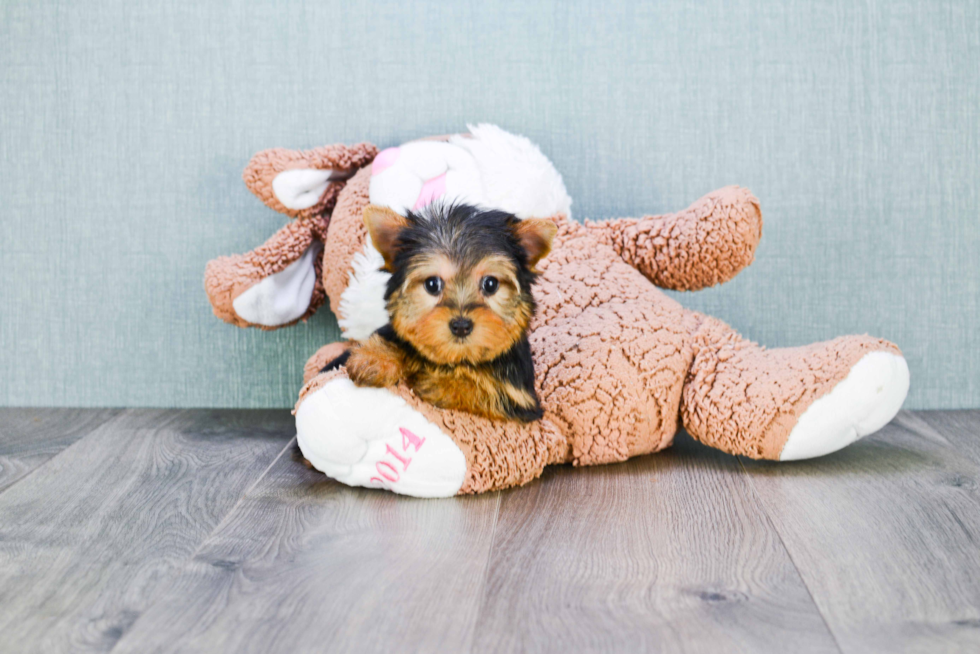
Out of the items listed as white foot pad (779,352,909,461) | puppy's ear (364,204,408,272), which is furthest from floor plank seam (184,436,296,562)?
white foot pad (779,352,909,461)

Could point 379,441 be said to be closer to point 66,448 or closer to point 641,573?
point 641,573

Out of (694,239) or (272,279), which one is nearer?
(694,239)

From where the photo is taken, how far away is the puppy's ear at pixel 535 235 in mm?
1377

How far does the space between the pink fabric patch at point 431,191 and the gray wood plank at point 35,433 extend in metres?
1.01

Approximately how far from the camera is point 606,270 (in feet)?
5.93

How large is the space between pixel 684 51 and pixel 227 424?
157 centimetres

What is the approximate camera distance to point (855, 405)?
1.57 metres

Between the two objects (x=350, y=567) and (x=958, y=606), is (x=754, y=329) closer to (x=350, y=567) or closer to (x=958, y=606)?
(x=958, y=606)

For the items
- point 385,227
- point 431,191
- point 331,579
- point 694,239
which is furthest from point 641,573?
point 431,191

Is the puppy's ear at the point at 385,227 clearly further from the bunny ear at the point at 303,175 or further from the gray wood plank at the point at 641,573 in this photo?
the bunny ear at the point at 303,175

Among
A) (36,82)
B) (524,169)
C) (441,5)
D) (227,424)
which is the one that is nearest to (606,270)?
(524,169)

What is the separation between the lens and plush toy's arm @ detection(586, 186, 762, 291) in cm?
174

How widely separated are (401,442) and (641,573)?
19.4 inches

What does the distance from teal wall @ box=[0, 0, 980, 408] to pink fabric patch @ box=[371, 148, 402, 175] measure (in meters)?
0.36
